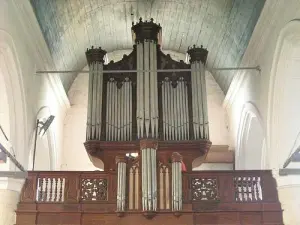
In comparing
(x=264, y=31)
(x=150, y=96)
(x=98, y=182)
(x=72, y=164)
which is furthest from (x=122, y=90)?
(x=72, y=164)

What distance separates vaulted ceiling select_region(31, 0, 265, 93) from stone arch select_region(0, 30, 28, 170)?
144 cm

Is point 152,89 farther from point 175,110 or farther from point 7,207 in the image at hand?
point 7,207

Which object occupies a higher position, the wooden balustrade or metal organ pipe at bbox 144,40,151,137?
metal organ pipe at bbox 144,40,151,137

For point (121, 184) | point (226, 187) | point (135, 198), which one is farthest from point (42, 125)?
point (226, 187)

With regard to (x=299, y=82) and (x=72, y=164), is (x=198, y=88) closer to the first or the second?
(x=299, y=82)

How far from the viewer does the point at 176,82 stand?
1159 centimetres

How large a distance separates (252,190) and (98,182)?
2814mm

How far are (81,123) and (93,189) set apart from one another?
18.4 ft

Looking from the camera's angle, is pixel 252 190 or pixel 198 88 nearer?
pixel 252 190

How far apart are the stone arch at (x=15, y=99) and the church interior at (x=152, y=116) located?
23mm

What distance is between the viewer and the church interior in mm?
9367

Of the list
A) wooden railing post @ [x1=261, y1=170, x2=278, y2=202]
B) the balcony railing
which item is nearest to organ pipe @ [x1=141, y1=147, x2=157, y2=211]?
the balcony railing

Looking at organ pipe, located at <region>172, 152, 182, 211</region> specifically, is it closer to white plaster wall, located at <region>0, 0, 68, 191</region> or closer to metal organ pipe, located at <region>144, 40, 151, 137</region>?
metal organ pipe, located at <region>144, 40, 151, 137</region>

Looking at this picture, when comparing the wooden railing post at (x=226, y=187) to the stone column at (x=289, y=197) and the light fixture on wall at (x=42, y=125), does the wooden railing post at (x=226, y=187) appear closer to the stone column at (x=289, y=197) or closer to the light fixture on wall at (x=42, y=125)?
the stone column at (x=289, y=197)
